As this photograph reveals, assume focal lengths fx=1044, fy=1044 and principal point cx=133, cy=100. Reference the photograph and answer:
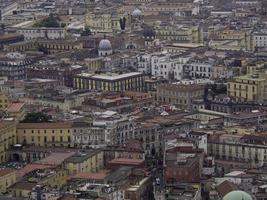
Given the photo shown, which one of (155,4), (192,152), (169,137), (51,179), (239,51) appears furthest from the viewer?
(155,4)

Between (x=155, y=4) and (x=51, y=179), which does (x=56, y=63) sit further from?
(x=155, y=4)

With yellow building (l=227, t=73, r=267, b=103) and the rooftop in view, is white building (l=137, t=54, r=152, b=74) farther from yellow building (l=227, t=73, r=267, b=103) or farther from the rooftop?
yellow building (l=227, t=73, r=267, b=103)

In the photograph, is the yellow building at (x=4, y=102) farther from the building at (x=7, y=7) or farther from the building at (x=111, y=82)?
the building at (x=7, y=7)

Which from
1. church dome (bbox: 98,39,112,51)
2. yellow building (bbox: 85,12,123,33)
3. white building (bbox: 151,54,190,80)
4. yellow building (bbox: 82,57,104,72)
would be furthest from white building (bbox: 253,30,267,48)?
yellow building (bbox: 85,12,123,33)

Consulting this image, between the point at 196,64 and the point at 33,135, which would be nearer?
the point at 33,135

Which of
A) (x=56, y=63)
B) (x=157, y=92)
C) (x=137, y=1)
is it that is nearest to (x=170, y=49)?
(x=56, y=63)

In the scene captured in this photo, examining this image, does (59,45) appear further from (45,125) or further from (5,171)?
(5,171)
